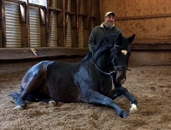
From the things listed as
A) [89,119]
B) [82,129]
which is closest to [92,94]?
[89,119]

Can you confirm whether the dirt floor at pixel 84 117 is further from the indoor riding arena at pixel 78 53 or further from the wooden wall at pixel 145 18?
the wooden wall at pixel 145 18

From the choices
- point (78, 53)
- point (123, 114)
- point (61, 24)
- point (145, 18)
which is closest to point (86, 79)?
point (123, 114)

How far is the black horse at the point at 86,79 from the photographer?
259 cm

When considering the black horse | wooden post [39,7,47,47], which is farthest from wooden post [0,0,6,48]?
the black horse

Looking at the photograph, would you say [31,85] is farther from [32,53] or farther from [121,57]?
[32,53]

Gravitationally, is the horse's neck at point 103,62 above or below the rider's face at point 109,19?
below

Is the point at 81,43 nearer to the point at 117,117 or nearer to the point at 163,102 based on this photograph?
the point at 163,102

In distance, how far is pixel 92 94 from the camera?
109 inches

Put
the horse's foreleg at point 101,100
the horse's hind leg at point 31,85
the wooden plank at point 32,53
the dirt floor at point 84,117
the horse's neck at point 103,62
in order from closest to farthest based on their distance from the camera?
the dirt floor at point 84,117
the horse's foreleg at point 101,100
the horse's neck at point 103,62
the horse's hind leg at point 31,85
the wooden plank at point 32,53

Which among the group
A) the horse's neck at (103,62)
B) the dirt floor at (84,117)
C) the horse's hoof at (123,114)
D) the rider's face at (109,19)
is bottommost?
the dirt floor at (84,117)

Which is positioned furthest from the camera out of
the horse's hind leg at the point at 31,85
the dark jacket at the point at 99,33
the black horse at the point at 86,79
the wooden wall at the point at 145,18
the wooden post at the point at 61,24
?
the wooden wall at the point at 145,18

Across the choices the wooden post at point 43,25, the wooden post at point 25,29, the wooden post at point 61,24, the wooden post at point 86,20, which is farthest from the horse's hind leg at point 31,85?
the wooden post at point 86,20

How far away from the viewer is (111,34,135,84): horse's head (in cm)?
252

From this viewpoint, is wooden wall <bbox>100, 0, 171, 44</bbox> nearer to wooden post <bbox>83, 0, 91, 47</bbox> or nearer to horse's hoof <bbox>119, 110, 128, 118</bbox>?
wooden post <bbox>83, 0, 91, 47</bbox>
